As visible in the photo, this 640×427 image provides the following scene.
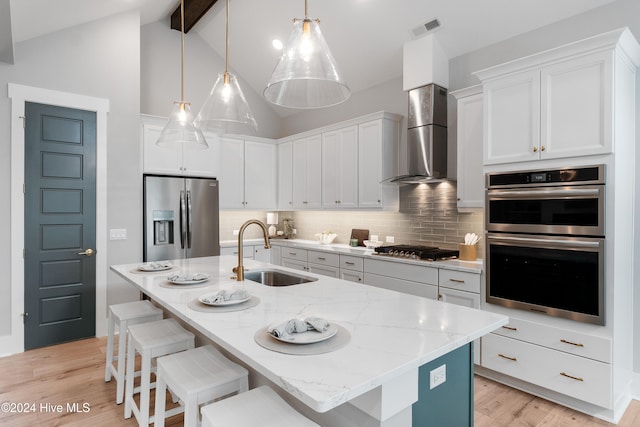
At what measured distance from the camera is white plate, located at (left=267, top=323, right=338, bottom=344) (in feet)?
4.28

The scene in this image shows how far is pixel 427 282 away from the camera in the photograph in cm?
342

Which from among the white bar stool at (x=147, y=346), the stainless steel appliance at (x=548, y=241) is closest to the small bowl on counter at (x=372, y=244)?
the stainless steel appliance at (x=548, y=241)

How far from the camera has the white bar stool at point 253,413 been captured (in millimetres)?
1348

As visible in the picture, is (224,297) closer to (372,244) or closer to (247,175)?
(372,244)

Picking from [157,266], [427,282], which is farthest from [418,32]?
[157,266]

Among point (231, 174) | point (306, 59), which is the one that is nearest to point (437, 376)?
point (306, 59)

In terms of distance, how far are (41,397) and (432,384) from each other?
2.82 metres

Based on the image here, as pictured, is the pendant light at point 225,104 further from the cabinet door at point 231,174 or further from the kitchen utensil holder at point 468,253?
the cabinet door at point 231,174

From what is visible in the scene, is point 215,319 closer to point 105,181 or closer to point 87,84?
point 105,181

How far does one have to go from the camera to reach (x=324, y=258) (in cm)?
463

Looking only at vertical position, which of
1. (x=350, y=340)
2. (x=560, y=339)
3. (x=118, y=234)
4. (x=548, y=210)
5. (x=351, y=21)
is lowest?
(x=560, y=339)

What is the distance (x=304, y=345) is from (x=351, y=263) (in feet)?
9.68

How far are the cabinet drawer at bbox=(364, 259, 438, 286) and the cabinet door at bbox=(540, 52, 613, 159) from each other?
1.34 m

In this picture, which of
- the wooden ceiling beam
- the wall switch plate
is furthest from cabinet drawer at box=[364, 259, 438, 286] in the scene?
the wooden ceiling beam
